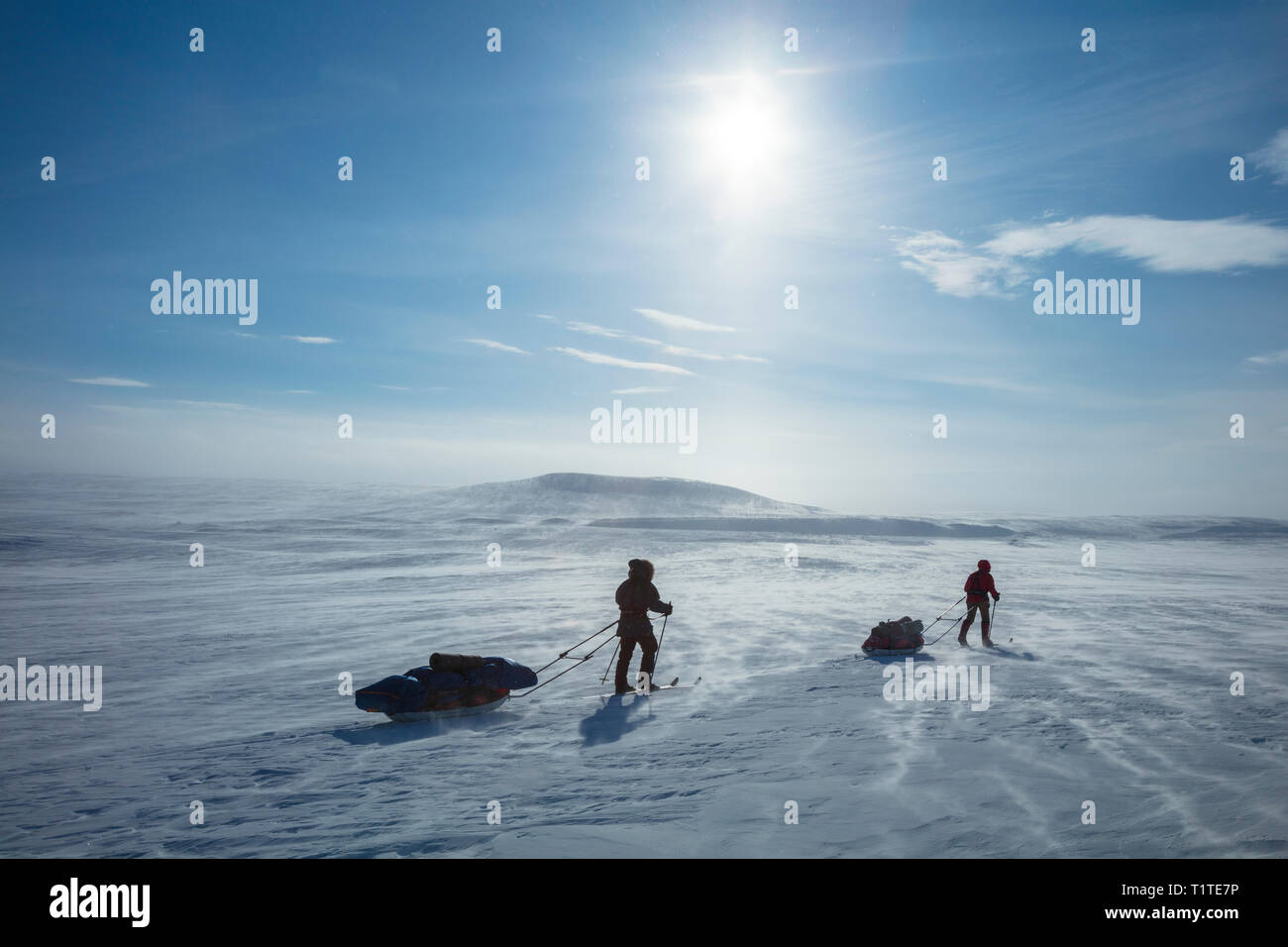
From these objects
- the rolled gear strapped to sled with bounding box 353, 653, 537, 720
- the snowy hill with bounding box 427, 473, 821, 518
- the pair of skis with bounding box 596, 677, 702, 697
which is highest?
the snowy hill with bounding box 427, 473, 821, 518

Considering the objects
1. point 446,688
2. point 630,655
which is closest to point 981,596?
point 630,655

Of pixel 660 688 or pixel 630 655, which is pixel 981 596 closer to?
pixel 660 688

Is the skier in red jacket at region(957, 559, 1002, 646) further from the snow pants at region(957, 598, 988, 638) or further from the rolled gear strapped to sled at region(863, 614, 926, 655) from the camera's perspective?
the rolled gear strapped to sled at region(863, 614, 926, 655)

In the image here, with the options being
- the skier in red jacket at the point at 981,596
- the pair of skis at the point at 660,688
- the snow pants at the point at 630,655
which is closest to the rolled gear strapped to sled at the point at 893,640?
the skier in red jacket at the point at 981,596

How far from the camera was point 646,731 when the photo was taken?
7.45 m

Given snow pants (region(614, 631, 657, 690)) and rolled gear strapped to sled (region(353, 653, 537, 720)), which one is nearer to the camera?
rolled gear strapped to sled (region(353, 653, 537, 720))

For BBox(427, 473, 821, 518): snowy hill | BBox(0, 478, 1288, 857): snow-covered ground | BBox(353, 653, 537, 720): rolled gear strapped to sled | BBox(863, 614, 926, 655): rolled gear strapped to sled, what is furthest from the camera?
BBox(427, 473, 821, 518): snowy hill

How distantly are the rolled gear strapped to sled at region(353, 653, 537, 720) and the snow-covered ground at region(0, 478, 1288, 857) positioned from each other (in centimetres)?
24

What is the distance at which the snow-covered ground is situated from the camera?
4926mm

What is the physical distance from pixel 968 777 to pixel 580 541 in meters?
29.2

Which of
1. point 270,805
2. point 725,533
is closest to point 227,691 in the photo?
point 270,805

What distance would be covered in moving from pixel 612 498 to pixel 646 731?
53622 millimetres

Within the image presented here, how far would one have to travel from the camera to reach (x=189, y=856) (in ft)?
15.1

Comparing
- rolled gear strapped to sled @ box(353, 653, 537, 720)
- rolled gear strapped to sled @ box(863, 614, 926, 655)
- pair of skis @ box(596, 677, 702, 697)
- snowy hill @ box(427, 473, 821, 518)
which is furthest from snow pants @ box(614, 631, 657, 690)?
snowy hill @ box(427, 473, 821, 518)
